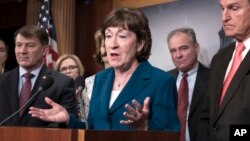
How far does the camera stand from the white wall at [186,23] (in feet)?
14.4

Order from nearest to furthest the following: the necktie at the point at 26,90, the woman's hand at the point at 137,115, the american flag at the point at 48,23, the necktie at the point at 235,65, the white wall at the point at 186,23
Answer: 1. the woman's hand at the point at 137,115
2. the necktie at the point at 235,65
3. the necktie at the point at 26,90
4. the white wall at the point at 186,23
5. the american flag at the point at 48,23

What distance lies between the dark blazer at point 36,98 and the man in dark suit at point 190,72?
2.90ft

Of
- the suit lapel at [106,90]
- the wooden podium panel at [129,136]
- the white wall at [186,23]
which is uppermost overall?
the white wall at [186,23]

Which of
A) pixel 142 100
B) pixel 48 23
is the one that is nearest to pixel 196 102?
pixel 142 100

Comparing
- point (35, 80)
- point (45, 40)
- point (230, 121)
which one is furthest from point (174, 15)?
point (230, 121)

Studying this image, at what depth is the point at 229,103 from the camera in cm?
228

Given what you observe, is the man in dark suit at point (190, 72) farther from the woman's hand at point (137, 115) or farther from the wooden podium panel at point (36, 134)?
the wooden podium panel at point (36, 134)

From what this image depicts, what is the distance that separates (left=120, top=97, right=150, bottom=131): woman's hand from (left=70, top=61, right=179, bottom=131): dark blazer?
99 mm

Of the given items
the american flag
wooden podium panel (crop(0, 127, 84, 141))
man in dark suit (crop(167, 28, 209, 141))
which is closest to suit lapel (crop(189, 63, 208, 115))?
man in dark suit (crop(167, 28, 209, 141))

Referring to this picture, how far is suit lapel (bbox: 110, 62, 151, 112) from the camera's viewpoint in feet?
7.17

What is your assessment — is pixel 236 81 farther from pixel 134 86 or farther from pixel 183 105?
pixel 183 105

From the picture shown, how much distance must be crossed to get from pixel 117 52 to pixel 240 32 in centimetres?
69

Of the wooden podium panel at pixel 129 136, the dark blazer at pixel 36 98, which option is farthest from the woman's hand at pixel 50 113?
the dark blazer at pixel 36 98

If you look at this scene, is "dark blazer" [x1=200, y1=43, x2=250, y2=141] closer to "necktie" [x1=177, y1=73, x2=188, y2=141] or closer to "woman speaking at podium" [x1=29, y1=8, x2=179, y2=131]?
"woman speaking at podium" [x1=29, y1=8, x2=179, y2=131]
